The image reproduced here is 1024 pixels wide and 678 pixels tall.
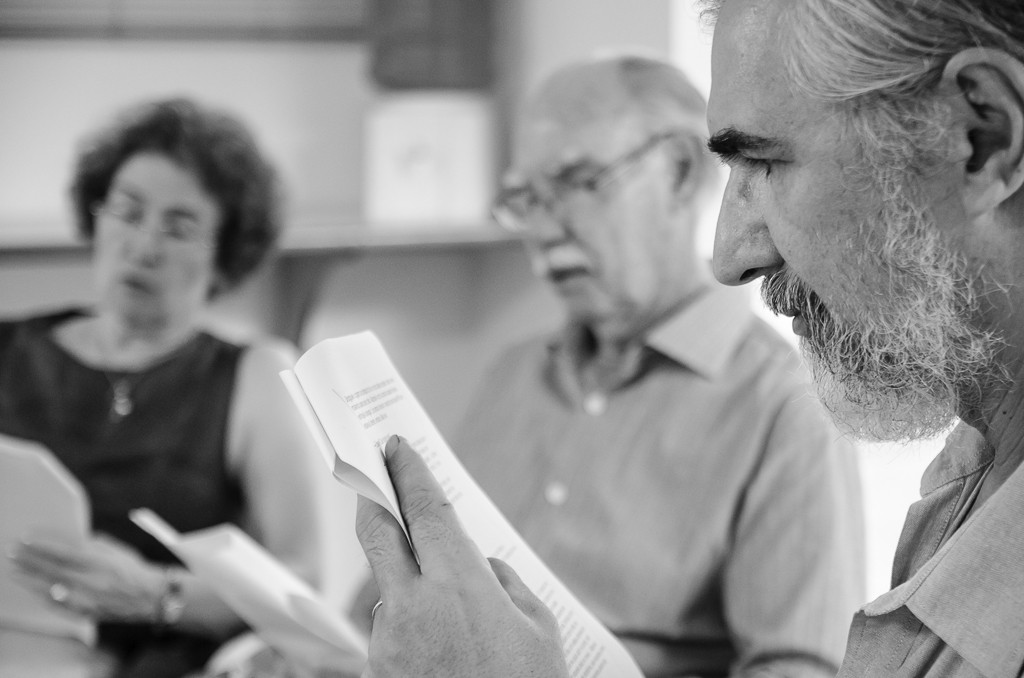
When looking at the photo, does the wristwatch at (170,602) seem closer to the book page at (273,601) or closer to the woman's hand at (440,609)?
the book page at (273,601)

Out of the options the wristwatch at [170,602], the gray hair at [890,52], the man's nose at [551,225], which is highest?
the gray hair at [890,52]

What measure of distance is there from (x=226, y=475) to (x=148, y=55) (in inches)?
52.8

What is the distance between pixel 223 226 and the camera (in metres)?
1.95

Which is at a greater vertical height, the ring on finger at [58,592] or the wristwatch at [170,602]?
the ring on finger at [58,592]

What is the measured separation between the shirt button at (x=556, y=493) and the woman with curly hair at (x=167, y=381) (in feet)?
1.73

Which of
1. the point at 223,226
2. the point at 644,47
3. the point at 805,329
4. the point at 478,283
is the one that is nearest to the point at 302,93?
the point at 478,283

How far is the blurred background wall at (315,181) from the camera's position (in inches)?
94.3

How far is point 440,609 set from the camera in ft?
2.35

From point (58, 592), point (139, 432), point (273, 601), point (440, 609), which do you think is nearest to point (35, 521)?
point (58, 592)

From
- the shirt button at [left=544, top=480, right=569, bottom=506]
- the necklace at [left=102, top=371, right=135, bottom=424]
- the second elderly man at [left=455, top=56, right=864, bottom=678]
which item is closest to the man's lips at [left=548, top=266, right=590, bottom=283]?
the second elderly man at [left=455, top=56, right=864, bottom=678]

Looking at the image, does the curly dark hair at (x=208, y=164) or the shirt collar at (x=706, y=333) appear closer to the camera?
the shirt collar at (x=706, y=333)

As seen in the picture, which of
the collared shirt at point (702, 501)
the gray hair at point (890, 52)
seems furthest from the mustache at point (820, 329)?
the collared shirt at point (702, 501)

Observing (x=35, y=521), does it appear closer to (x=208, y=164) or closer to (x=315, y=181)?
(x=208, y=164)

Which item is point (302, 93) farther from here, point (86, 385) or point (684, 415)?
point (684, 415)
